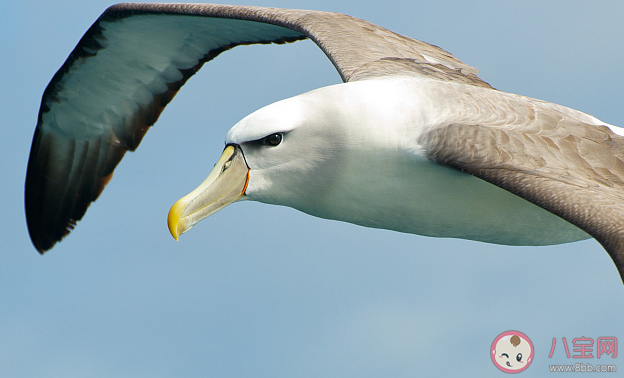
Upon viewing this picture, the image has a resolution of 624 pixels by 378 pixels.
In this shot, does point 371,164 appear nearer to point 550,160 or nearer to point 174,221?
point 550,160

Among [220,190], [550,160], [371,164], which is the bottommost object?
[220,190]

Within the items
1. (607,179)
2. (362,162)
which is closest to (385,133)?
(362,162)

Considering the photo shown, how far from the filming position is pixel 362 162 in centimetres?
740

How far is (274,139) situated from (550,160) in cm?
210

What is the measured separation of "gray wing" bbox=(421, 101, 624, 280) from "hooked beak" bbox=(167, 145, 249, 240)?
1431mm

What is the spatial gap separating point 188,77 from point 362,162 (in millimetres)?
4537

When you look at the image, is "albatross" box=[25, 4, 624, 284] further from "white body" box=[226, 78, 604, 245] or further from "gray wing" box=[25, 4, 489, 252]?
"gray wing" box=[25, 4, 489, 252]

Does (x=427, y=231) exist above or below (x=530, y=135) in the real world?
below

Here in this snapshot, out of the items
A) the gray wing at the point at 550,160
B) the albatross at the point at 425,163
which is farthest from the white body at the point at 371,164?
the gray wing at the point at 550,160

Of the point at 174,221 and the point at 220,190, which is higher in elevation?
the point at 220,190

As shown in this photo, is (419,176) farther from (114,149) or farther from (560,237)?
(114,149)

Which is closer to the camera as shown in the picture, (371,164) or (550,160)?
(550,160)

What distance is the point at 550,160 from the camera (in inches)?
287

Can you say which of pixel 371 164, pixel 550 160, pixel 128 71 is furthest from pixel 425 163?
pixel 128 71
